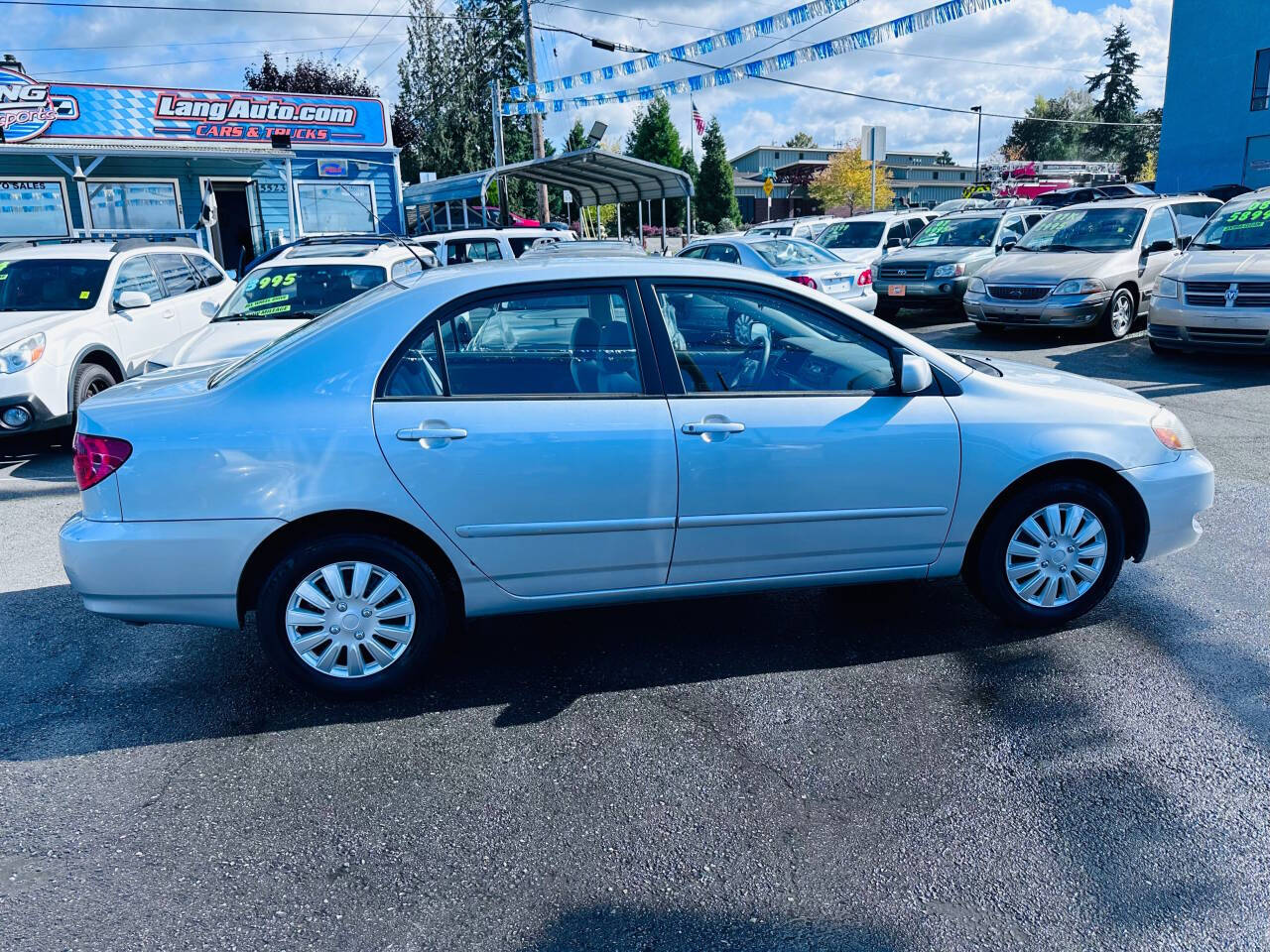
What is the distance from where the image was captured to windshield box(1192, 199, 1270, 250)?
1061 centimetres

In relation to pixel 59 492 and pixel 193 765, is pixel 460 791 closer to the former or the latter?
pixel 193 765

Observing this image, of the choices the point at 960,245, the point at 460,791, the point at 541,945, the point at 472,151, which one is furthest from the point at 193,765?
the point at 472,151

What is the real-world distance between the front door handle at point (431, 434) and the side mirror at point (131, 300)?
Answer: 626cm

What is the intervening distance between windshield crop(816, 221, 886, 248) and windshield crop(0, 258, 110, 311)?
12.9 m

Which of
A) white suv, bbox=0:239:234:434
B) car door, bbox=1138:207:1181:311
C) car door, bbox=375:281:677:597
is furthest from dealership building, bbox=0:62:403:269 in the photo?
car door, bbox=375:281:677:597

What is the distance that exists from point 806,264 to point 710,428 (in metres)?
10.0

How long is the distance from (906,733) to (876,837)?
0.63 metres

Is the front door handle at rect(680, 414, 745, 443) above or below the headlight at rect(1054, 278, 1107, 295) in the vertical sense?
below

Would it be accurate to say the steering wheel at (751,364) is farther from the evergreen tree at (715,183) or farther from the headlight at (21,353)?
the evergreen tree at (715,183)

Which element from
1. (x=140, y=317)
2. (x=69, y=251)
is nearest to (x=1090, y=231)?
(x=140, y=317)

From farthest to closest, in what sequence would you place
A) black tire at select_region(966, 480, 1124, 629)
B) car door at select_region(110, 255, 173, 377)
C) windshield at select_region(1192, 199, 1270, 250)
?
windshield at select_region(1192, 199, 1270, 250) < car door at select_region(110, 255, 173, 377) < black tire at select_region(966, 480, 1124, 629)

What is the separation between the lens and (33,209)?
1917 cm

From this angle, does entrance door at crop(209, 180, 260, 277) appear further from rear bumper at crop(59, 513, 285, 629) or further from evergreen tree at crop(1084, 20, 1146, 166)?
evergreen tree at crop(1084, 20, 1146, 166)

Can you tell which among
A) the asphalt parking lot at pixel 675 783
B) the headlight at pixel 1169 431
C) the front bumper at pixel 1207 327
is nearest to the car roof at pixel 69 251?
the asphalt parking lot at pixel 675 783
